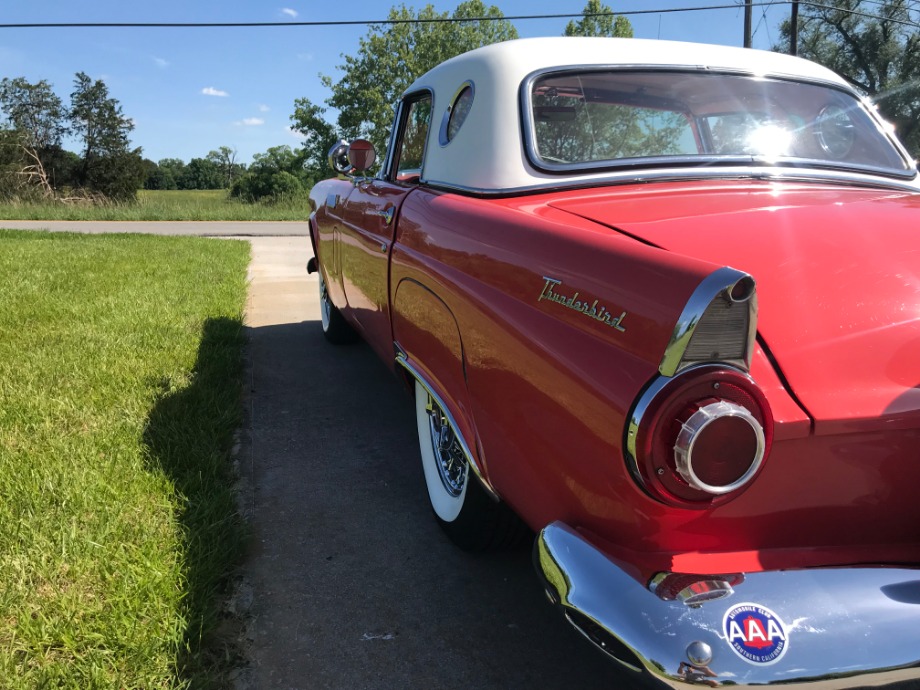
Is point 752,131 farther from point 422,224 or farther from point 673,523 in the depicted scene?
point 673,523

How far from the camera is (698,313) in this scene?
3.94ft

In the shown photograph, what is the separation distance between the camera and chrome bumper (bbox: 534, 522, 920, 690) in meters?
1.18

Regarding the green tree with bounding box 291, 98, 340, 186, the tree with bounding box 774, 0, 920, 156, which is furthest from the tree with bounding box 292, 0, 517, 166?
the tree with bounding box 774, 0, 920, 156

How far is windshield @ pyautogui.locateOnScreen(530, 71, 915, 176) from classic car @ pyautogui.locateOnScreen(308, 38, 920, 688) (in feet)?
0.27

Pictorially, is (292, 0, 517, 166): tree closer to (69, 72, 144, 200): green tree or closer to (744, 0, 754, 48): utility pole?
(69, 72, 144, 200): green tree

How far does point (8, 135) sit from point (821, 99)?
45195 mm

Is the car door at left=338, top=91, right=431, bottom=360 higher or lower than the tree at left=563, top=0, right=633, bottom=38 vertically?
lower

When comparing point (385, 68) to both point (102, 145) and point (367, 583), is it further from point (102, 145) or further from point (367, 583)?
point (367, 583)

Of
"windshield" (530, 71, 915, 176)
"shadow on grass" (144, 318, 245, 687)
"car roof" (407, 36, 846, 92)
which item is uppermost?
"car roof" (407, 36, 846, 92)

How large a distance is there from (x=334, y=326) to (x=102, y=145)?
149 ft

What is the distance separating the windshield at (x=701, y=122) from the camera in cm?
254

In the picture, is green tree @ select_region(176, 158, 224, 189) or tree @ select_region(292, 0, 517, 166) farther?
green tree @ select_region(176, 158, 224, 189)

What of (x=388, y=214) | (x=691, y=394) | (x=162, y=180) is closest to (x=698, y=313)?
(x=691, y=394)

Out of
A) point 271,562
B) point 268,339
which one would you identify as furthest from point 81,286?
point 271,562
